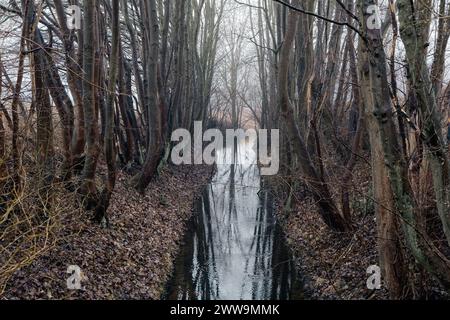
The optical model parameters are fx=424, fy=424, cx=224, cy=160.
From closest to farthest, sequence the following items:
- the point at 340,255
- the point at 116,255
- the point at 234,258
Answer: the point at 116,255, the point at 340,255, the point at 234,258

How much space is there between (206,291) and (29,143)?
14.3 feet

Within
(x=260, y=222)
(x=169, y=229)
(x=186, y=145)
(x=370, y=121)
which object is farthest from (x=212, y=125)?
(x=370, y=121)

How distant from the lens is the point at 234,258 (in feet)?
34.5

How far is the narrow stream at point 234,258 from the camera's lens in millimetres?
8258

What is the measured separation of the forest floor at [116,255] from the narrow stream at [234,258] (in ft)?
1.48

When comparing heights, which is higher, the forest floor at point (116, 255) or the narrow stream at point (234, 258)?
the forest floor at point (116, 255)

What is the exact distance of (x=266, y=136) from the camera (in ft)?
83.5

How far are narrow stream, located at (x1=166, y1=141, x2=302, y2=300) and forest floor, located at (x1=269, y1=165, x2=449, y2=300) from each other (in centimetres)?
36

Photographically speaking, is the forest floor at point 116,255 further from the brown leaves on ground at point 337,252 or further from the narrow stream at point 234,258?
the brown leaves on ground at point 337,252

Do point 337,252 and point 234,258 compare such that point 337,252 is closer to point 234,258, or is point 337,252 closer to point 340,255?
point 340,255

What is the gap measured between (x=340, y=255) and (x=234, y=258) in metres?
2.98

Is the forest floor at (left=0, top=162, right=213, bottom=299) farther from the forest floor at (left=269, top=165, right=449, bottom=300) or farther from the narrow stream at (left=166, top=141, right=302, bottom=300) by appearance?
the forest floor at (left=269, top=165, right=449, bottom=300)

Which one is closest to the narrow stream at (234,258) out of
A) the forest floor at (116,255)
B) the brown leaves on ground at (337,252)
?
the brown leaves on ground at (337,252)

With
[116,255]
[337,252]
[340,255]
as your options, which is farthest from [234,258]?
[116,255]
